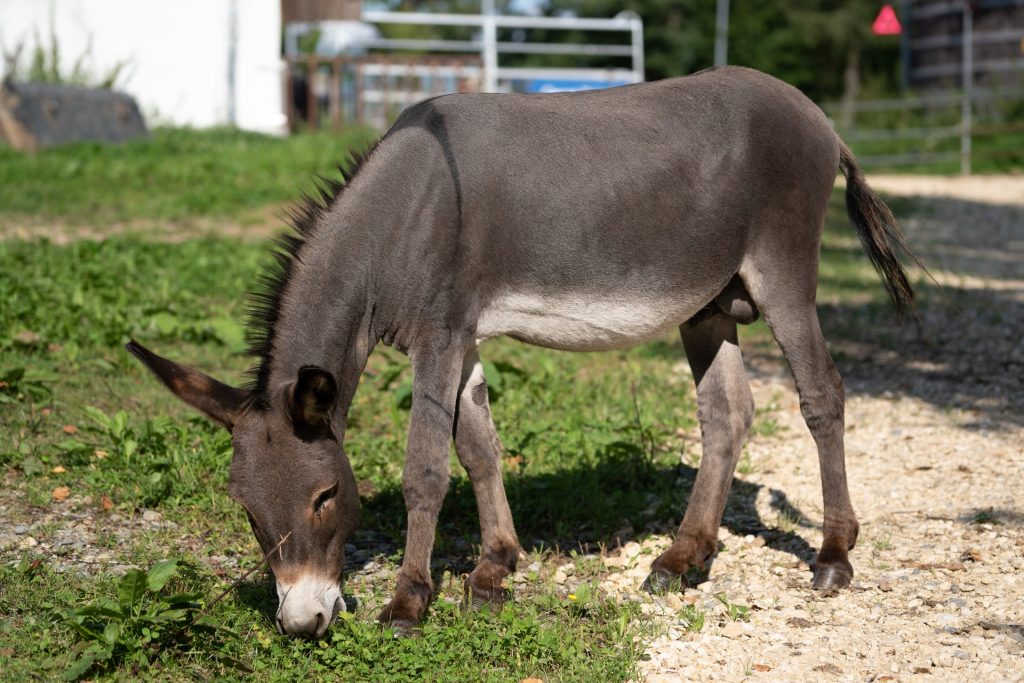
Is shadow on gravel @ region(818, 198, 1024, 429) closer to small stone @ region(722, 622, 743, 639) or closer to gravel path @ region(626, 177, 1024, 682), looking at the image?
gravel path @ region(626, 177, 1024, 682)

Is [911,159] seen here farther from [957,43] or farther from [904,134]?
[957,43]

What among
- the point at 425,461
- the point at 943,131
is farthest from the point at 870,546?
the point at 943,131

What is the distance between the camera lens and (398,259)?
13.1ft

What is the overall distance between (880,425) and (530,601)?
3.14 m

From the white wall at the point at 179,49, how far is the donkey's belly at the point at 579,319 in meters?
16.6

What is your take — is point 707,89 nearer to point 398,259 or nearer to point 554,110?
point 554,110

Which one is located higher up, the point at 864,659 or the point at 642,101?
the point at 642,101

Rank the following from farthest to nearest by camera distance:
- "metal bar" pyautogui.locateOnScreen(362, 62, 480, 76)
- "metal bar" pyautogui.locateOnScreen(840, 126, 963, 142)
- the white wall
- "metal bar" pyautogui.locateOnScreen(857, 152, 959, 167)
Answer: "metal bar" pyautogui.locateOnScreen(840, 126, 963, 142), "metal bar" pyautogui.locateOnScreen(857, 152, 959, 167), "metal bar" pyautogui.locateOnScreen(362, 62, 480, 76), the white wall

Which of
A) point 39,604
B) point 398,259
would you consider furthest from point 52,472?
point 398,259

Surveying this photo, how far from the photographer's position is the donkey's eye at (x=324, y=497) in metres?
3.76

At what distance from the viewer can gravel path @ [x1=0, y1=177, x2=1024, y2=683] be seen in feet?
12.9

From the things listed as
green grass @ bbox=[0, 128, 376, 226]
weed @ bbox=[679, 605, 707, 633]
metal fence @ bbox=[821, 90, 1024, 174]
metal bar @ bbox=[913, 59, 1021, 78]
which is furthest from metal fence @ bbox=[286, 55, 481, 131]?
weed @ bbox=[679, 605, 707, 633]

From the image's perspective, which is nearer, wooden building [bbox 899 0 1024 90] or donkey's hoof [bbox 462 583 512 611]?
donkey's hoof [bbox 462 583 512 611]

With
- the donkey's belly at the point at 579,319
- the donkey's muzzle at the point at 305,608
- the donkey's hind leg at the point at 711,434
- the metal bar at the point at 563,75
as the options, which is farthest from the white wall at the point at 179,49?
the donkey's muzzle at the point at 305,608
